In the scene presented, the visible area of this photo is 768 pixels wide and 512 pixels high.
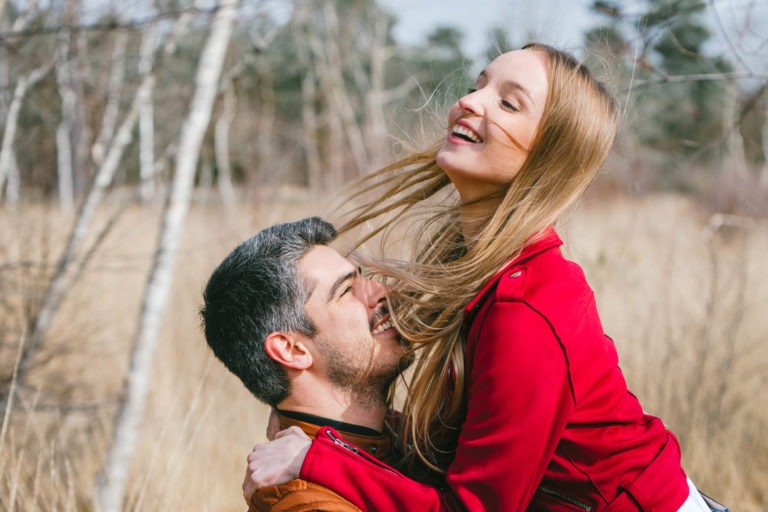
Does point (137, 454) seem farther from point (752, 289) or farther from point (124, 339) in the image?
point (752, 289)

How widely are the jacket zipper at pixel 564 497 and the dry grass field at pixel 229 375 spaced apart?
155 centimetres

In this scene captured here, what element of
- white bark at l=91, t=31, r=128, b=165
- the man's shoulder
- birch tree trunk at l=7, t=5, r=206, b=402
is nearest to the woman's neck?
the man's shoulder

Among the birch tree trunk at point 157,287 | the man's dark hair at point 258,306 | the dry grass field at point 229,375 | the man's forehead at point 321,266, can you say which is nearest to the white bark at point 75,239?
the dry grass field at point 229,375

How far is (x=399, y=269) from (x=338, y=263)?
17cm

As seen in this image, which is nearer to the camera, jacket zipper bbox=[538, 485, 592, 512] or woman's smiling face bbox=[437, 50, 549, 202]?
jacket zipper bbox=[538, 485, 592, 512]

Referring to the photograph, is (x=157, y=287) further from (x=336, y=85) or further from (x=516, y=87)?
(x=336, y=85)

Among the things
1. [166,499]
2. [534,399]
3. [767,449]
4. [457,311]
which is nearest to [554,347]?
[534,399]

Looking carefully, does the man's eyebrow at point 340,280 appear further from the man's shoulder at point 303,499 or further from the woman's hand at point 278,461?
the man's shoulder at point 303,499

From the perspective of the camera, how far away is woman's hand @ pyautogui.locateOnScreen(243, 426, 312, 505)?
159cm

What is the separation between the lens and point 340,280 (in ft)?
6.16

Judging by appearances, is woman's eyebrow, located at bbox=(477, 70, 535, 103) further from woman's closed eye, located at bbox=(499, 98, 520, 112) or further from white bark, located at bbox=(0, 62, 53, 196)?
white bark, located at bbox=(0, 62, 53, 196)

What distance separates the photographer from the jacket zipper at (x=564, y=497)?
1601 millimetres

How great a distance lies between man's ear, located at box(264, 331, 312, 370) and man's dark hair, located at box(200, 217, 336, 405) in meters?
0.02

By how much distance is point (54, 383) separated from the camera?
5328mm
